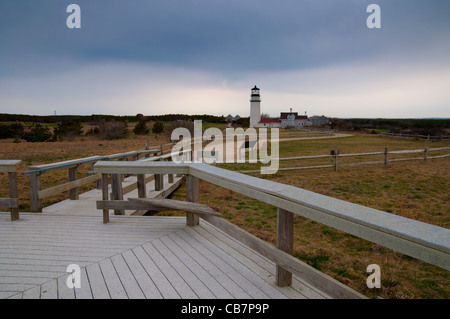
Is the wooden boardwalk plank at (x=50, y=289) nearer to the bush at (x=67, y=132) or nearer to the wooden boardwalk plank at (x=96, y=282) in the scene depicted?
the wooden boardwalk plank at (x=96, y=282)

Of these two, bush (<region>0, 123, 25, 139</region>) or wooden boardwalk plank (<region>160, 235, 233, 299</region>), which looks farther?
bush (<region>0, 123, 25, 139</region>)

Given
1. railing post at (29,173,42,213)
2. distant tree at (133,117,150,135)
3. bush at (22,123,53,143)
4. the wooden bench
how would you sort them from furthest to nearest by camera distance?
distant tree at (133,117,150,135)
bush at (22,123,53,143)
railing post at (29,173,42,213)
the wooden bench

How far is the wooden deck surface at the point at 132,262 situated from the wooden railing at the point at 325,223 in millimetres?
282

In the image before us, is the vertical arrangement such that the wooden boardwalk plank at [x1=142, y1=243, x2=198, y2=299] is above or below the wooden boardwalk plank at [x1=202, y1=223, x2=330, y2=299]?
above

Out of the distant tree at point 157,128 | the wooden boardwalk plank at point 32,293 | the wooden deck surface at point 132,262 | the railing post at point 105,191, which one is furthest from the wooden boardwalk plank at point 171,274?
the distant tree at point 157,128

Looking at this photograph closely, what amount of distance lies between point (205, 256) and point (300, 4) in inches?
387

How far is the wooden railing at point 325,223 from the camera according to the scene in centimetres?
134

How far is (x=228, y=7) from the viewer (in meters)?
11.8

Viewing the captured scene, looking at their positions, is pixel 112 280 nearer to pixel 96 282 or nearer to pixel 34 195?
pixel 96 282

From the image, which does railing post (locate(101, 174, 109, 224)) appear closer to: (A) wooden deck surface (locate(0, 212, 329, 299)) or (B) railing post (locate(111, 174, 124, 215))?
(A) wooden deck surface (locate(0, 212, 329, 299))

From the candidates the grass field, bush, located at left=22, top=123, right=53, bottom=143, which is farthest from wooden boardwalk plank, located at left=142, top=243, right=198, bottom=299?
Answer: bush, located at left=22, top=123, right=53, bottom=143

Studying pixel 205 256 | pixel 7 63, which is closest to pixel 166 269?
pixel 205 256

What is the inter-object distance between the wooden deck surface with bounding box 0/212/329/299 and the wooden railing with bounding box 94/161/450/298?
0.93 ft

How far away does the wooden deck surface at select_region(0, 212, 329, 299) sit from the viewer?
7.41 ft
